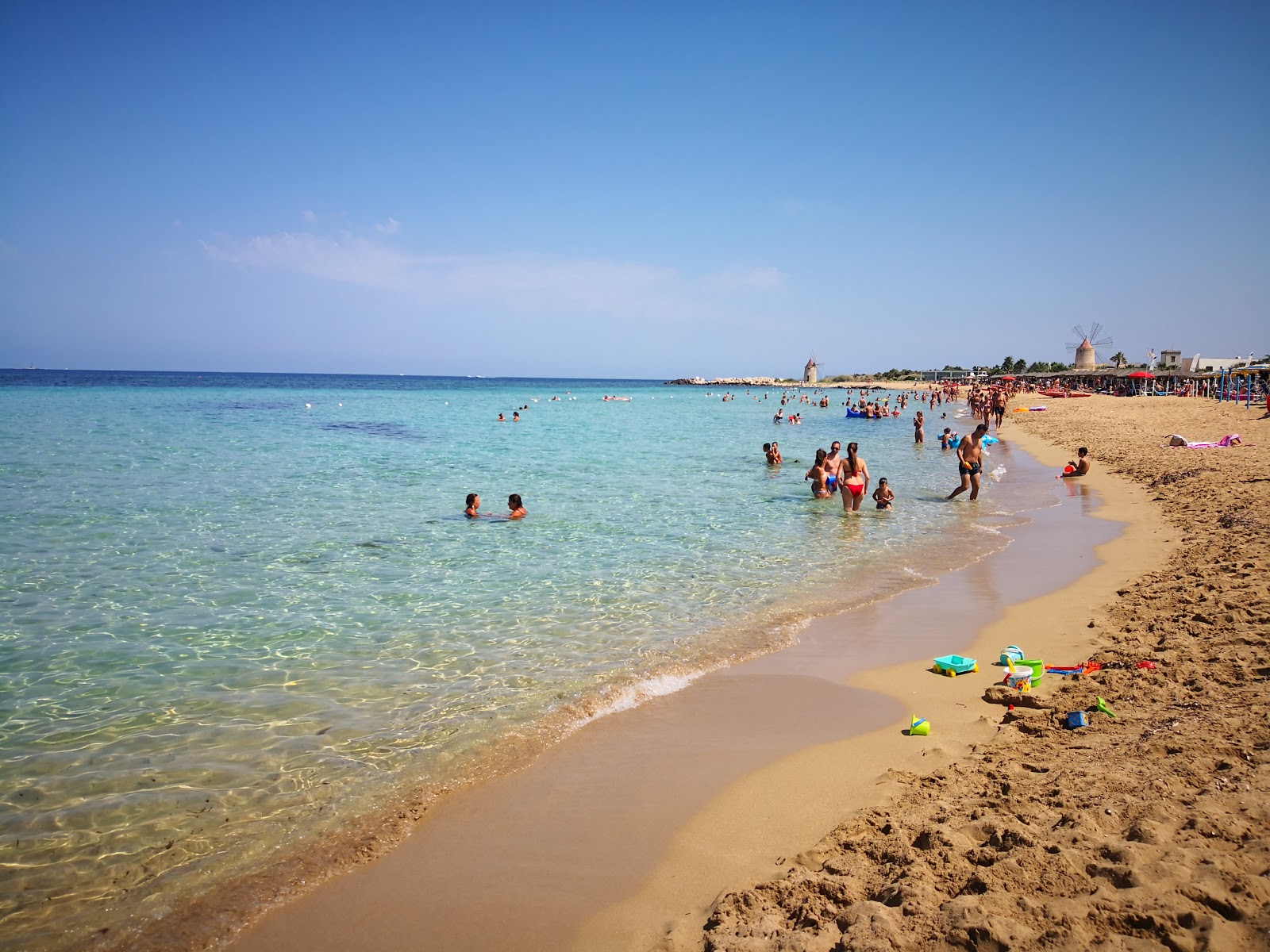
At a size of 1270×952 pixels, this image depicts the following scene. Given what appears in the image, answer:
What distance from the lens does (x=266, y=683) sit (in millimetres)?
6426

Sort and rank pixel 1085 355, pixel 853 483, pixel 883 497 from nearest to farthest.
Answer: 1. pixel 853 483
2. pixel 883 497
3. pixel 1085 355

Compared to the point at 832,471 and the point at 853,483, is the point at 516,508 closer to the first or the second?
the point at 853,483

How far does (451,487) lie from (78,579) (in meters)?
8.84

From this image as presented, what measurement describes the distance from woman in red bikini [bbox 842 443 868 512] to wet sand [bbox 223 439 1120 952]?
8.02 meters

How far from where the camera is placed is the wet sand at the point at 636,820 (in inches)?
139

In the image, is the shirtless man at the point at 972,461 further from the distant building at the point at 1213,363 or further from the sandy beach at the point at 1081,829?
the distant building at the point at 1213,363

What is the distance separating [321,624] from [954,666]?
663 centimetres

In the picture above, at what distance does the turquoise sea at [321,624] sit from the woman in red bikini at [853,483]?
0.38 metres

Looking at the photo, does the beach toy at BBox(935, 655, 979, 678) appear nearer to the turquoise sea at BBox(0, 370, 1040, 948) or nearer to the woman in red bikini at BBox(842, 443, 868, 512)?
the turquoise sea at BBox(0, 370, 1040, 948)

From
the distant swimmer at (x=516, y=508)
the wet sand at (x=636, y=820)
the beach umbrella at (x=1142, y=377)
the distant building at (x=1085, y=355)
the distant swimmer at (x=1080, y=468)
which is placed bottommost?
the wet sand at (x=636, y=820)

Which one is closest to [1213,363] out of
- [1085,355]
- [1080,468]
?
[1085,355]

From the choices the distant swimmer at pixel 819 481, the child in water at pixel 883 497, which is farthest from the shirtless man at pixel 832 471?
the child in water at pixel 883 497

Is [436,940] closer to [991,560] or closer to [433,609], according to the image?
[433,609]

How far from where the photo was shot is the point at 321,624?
7969 mm
